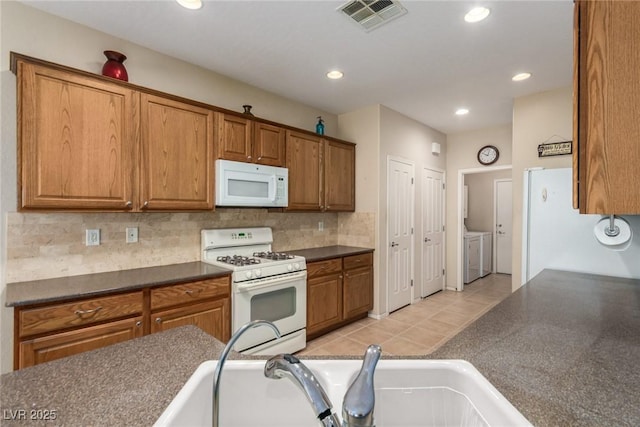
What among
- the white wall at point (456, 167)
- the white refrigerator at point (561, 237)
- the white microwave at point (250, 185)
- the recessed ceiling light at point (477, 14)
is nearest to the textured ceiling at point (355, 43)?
the recessed ceiling light at point (477, 14)

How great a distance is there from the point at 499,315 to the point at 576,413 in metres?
0.72

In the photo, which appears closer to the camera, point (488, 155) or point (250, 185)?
point (250, 185)

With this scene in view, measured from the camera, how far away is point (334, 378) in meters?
0.84

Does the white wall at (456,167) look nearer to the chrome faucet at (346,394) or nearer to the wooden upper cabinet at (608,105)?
the wooden upper cabinet at (608,105)

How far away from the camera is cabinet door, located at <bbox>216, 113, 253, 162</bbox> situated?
258cm

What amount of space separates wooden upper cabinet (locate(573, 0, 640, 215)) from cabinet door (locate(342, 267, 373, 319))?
290 cm

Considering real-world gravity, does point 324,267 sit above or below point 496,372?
below

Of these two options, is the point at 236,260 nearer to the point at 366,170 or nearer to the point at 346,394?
the point at 366,170

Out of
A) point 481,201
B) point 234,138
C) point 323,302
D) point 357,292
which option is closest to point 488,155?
point 481,201

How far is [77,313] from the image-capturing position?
1669 millimetres

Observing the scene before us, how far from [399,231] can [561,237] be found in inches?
75.2

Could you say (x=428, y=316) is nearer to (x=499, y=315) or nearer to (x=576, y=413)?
(x=499, y=315)

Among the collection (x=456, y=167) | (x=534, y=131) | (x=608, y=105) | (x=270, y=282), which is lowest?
(x=270, y=282)

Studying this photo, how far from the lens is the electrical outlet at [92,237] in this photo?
2139mm
